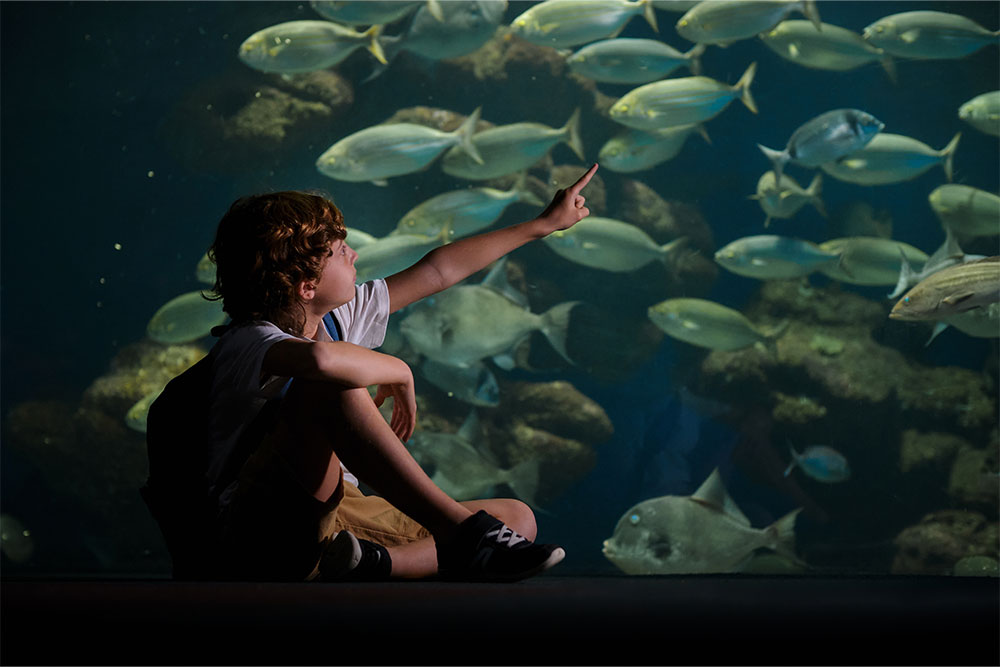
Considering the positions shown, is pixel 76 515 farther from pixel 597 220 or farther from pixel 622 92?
pixel 622 92

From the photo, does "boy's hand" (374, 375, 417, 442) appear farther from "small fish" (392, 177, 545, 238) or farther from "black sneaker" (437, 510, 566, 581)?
"small fish" (392, 177, 545, 238)

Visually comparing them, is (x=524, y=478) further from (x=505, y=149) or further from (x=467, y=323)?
(x=505, y=149)

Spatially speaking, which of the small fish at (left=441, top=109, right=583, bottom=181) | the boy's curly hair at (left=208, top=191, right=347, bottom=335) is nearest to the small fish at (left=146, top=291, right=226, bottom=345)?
the small fish at (left=441, top=109, right=583, bottom=181)

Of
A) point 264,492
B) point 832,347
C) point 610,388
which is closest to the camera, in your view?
point 264,492

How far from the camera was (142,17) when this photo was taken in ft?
19.6

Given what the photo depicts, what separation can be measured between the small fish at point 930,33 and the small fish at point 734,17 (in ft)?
1.57

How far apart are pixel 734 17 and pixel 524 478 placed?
3065 mm

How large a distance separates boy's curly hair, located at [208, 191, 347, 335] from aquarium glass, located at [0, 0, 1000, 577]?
2.58 metres

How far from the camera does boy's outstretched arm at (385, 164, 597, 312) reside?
5.34 ft

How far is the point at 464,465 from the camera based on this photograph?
173 inches

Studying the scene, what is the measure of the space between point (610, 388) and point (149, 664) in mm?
4924

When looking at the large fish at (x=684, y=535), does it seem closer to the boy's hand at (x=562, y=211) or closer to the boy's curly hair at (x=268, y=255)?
the boy's hand at (x=562, y=211)

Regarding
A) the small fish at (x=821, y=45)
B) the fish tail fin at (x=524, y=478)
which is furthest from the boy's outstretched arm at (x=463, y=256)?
the small fish at (x=821, y=45)

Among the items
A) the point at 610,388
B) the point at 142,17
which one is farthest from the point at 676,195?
the point at 142,17
